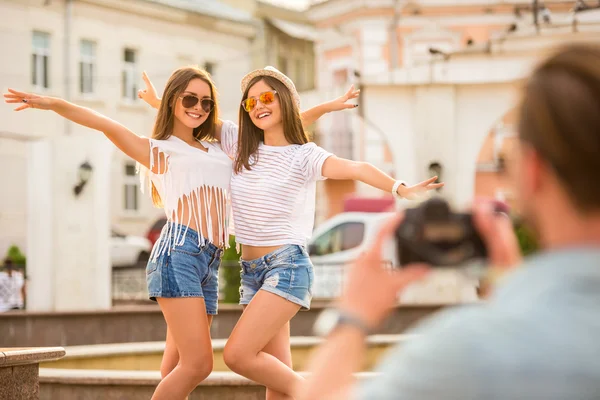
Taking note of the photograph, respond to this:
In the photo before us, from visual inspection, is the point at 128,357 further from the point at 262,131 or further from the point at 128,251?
the point at 128,251

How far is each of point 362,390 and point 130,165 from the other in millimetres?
36630

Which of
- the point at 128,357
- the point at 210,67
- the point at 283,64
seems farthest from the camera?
the point at 283,64

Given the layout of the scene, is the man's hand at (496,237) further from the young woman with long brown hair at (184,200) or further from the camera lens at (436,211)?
the young woman with long brown hair at (184,200)

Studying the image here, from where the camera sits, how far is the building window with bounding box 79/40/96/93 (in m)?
35.7

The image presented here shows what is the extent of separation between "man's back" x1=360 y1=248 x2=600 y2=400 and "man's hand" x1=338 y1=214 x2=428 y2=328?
0.20 m

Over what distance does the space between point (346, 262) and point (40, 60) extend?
1693cm

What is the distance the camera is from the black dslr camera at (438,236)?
1.80 metres

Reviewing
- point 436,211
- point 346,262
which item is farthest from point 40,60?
point 436,211

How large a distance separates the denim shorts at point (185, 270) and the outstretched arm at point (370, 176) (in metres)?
0.74

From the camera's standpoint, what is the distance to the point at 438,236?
1.81 m

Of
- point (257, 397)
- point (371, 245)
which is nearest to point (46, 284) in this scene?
point (257, 397)

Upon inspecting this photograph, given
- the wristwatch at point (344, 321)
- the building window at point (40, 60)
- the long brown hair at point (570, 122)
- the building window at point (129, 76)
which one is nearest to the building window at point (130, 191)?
the building window at point (129, 76)

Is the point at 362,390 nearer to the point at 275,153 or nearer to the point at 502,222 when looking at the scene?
the point at 502,222

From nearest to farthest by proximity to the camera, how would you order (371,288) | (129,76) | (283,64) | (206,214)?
(371,288), (206,214), (129,76), (283,64)
